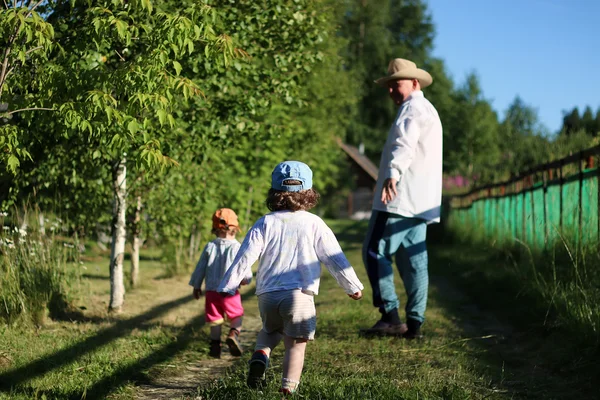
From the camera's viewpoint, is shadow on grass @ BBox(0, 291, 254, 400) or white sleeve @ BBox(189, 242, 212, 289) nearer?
shadow on grass @ BBox(0, 291, 254, 400)

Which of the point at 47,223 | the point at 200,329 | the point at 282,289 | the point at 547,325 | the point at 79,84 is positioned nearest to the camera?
the point at 282,289

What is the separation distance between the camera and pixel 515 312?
7.71 meters

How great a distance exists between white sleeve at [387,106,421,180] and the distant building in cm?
4972

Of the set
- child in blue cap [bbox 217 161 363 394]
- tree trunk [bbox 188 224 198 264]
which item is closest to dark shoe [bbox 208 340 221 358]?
child in blue cap [bbox 217 161 363 394]

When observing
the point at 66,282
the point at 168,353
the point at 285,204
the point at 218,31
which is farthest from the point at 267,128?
the point at 285,204

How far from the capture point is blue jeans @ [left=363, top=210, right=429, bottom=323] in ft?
20.8

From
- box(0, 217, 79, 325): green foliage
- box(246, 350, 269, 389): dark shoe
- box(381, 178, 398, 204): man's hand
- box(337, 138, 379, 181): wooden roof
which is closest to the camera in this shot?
box(246, 350, 269, 389): dark shoe

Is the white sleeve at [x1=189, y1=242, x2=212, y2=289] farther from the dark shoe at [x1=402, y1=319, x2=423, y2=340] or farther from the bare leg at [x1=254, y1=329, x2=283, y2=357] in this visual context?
the bare leg at [x1=254, y1=329, x2=283, y2=357]

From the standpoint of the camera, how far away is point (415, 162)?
6.42 meters

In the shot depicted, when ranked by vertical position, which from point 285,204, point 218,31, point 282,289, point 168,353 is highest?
point 218,31

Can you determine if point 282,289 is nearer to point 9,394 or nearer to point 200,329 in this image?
point 9,394

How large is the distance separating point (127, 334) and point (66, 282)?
44.9 inches

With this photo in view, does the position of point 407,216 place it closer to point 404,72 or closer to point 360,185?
point 404,72

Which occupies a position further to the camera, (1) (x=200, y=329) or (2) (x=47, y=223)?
(2) (x=47, y=223)
